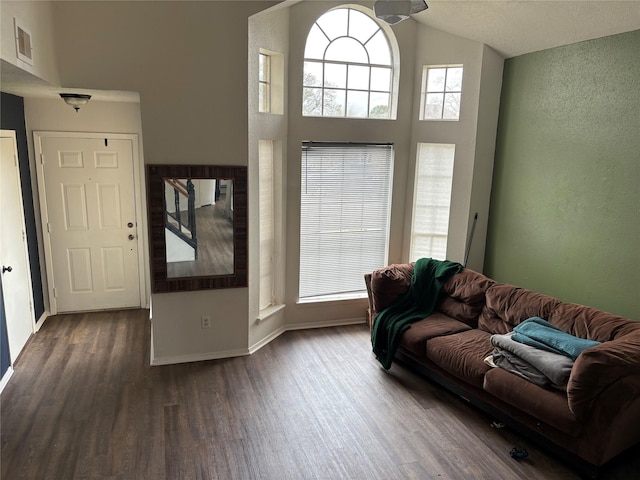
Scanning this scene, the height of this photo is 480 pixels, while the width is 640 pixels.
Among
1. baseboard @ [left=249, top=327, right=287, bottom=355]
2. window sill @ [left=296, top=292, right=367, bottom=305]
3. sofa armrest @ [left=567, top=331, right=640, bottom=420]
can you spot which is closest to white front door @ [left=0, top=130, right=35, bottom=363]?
baseboard @ [left=249, top=327, right=287, bottom=355]

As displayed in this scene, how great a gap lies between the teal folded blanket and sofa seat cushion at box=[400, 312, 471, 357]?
0.64 m

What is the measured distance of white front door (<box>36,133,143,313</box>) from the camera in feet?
16.1

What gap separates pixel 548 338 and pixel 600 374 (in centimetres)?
51

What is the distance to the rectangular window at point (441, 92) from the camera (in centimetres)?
475

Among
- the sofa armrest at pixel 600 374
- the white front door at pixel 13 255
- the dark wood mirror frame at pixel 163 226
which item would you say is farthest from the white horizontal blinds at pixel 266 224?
the sofa armrest at pixel 600 374

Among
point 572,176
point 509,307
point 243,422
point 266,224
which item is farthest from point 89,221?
point 572,176

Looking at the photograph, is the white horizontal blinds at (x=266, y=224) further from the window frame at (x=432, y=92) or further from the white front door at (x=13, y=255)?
the white front door at (x=13, y=255)

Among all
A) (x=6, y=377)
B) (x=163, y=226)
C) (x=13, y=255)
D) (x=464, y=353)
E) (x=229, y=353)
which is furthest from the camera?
(x=229, y=353)

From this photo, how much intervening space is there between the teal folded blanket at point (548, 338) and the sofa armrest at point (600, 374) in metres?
0.27

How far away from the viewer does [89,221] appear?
200 inches

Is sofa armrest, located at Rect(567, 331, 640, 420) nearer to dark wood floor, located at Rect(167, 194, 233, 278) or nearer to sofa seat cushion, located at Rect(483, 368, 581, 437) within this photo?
sofa seat cushion, located at Rect(483, 368, 581, 437)

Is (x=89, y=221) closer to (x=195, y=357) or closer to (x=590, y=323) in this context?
(x=195, y=357)

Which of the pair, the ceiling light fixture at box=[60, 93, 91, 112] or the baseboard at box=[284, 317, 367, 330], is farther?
the baseboard at box=[284, 317, 367, 330]

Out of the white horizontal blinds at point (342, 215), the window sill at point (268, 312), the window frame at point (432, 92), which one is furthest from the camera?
the white horizontal blinds at point (342, 215)
